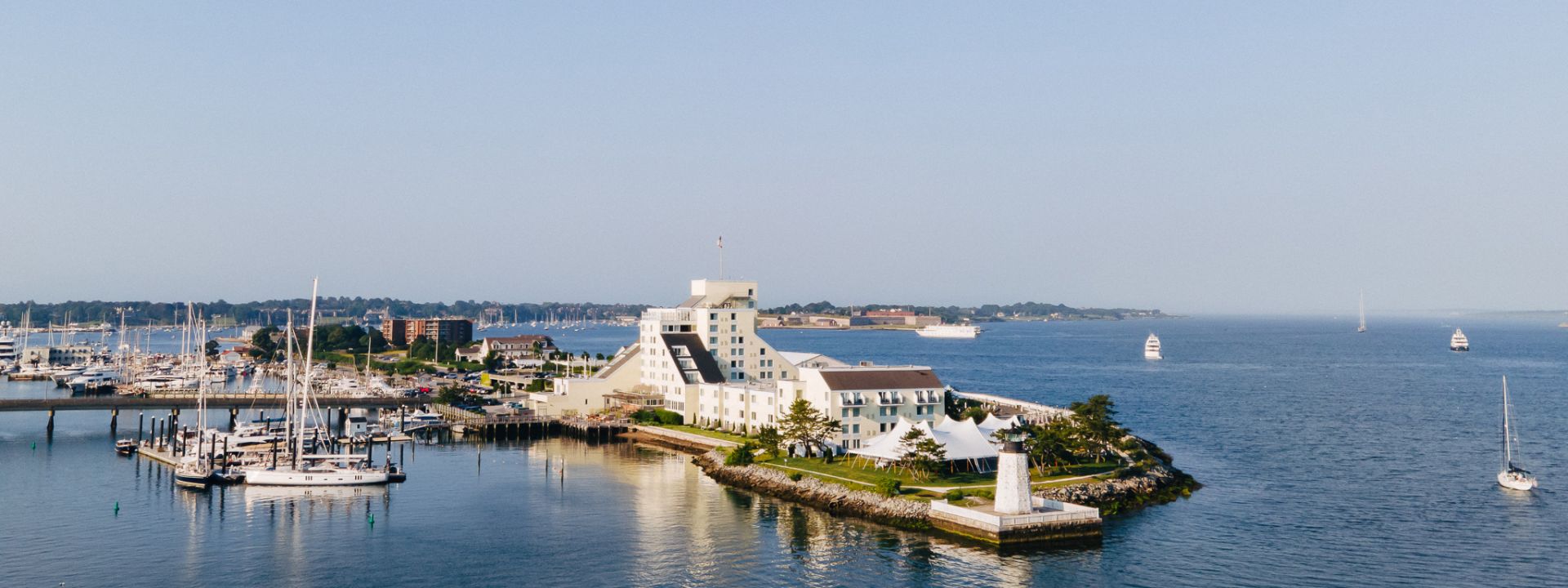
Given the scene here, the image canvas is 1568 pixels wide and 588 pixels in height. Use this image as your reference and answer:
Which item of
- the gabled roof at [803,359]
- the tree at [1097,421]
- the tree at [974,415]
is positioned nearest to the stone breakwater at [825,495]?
the tree at [1097,421]

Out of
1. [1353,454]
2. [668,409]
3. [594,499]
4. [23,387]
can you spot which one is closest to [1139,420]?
[1353,454]

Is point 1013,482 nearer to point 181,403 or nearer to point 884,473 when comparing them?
point 884,473

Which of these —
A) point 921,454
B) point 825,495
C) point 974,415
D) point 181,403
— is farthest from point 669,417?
point 181,403

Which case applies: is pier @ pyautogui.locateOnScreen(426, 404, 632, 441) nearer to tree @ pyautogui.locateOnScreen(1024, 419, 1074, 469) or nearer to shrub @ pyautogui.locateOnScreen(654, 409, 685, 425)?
shrub @ pyautogui.locateOnScreen(654, 409, 685, 425)

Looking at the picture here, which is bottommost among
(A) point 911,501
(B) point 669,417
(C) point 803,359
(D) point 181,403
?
(A) point 911,501

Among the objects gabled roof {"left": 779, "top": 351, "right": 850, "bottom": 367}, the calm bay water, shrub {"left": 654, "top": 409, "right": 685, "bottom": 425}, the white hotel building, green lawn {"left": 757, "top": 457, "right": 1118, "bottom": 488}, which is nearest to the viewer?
the calm bay water

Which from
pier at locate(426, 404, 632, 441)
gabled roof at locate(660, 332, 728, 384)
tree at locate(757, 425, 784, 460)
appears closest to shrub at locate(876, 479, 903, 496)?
tree at locate(757, 425, 784, 460)
